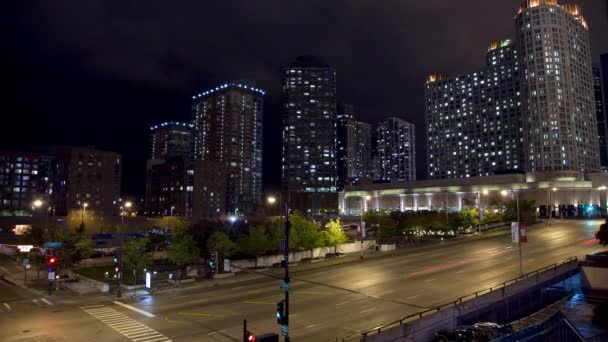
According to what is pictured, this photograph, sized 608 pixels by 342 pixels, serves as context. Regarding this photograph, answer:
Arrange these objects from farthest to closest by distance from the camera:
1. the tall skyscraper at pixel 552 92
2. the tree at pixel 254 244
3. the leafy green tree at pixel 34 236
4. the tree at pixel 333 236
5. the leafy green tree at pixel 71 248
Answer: the tall skyscraper at pixel 552 92 < the leafy green tree at pixel 34 236 < the tree at pixel 333 236 < the tree at pixel 254 244 < the leafy green tree at pixel 71 248

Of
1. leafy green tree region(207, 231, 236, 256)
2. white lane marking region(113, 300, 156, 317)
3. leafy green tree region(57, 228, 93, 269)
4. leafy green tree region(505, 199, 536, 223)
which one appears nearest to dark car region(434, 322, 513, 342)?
white lane marking region(113, 300, 156, 317)

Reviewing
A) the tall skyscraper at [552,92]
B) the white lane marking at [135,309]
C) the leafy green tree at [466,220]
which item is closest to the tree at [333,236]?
the white lane marking at [135,309]

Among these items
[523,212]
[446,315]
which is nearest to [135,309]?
[446,315]

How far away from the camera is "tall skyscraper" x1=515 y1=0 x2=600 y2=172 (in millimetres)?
190000

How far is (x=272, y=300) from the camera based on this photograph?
3700 centimetres

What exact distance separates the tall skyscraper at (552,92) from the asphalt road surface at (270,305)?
505 ft

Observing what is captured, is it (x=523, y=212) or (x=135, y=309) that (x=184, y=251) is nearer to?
(x=135, y=309)

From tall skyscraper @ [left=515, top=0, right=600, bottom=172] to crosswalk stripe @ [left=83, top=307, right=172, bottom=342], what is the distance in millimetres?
197747

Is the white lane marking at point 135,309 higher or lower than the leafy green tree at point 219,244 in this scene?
lower

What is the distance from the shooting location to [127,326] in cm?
2941

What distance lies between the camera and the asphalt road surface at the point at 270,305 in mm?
27797

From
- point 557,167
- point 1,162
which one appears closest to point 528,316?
point 557,167

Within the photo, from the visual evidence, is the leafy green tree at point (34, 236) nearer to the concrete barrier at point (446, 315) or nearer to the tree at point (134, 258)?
the tree at point (134, 258)

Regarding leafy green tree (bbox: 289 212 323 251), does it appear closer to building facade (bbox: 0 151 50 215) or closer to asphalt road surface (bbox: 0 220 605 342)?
asphalt road surface (bbox: 0 220 605 342)
